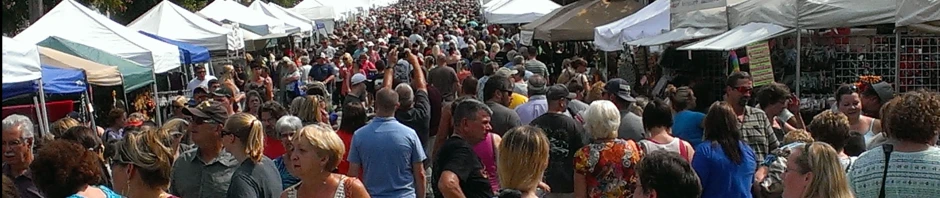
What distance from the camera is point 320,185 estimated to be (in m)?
4.70

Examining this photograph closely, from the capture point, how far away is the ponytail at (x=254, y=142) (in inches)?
207

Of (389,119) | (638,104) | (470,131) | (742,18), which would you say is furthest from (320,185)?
(742,18)

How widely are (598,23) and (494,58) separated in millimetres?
3806

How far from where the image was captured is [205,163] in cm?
565

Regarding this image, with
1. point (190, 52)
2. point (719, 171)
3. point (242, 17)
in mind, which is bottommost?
→ point (719, 171)

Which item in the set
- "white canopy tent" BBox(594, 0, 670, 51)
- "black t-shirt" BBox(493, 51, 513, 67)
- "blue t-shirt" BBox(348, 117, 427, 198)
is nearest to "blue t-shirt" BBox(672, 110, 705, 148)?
"blue t-shirt" BBox(348, 117, 427, 198)

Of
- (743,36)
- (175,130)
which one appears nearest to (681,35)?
(743,36)

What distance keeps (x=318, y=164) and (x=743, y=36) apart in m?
6.44

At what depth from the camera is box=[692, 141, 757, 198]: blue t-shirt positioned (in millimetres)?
5672

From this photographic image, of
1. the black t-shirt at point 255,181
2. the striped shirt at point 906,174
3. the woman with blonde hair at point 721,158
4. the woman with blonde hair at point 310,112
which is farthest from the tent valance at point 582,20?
the striped shirt at point 906,174

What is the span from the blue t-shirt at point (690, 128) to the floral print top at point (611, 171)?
5.07 feet

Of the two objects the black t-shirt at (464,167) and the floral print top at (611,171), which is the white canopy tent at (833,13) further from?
the black t-shirt at (464,167)

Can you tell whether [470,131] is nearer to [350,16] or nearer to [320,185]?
[320,185]

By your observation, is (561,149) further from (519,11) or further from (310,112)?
(519,11)
